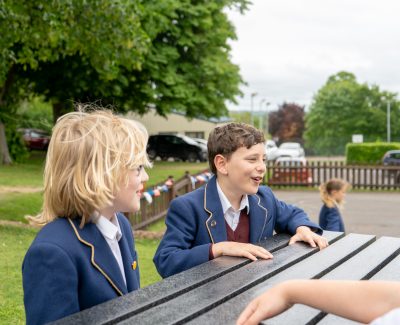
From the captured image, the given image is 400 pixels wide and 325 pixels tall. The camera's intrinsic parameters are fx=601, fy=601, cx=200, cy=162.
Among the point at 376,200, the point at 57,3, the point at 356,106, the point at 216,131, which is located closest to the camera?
the point at 216,131

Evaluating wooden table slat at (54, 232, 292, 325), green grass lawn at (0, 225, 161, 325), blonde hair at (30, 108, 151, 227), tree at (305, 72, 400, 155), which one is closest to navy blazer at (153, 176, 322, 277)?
wooden table slat at (54, 232, 292, 325)

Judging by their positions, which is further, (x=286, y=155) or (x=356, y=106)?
(x=356, y=106)

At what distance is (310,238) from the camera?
3107 mm

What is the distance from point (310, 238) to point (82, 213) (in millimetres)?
1400

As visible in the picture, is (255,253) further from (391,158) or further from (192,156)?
(192,156)

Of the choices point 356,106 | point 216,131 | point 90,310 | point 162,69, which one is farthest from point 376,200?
point 356,106

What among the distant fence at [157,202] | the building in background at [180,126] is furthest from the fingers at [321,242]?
the building in background at [180,126]

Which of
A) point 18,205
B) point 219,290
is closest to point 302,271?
point 219,290

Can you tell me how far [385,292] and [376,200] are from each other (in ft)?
60.0

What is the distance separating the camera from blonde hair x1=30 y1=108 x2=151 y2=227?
209cm

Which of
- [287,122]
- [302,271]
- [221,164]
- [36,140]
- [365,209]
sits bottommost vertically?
[365,209]

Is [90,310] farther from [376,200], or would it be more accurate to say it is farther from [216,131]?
[376,200]

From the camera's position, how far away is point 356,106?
218ft

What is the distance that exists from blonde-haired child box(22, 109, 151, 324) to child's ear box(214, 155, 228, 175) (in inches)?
41.2
